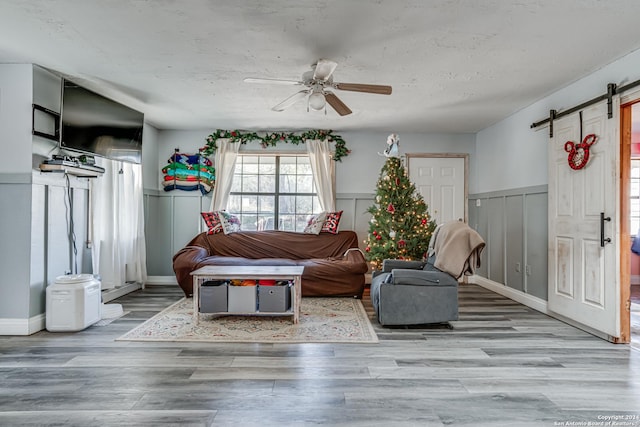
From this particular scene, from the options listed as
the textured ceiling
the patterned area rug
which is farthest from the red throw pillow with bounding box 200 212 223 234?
the textured ceiling

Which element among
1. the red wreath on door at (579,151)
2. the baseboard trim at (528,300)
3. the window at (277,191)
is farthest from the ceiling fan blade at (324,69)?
the baseboard trim at (528,300)

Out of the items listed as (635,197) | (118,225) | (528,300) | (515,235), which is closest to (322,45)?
(118,225)

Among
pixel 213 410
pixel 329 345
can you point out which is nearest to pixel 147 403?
pixel 213 410

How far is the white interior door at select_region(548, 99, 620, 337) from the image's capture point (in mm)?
3186

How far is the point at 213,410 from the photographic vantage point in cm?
205

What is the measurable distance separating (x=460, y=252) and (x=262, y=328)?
2007mm

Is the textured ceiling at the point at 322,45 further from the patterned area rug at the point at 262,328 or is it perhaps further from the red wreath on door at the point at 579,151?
the patterned area rug at the point at 262,328

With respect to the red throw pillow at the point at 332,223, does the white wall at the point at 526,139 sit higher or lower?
higher

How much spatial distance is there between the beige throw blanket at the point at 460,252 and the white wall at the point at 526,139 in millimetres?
1396

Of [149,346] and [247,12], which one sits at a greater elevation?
[247,12]

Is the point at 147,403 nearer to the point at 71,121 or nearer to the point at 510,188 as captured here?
the point at 71,121

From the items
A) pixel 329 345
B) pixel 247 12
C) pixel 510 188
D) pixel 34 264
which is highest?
pixel 247 12

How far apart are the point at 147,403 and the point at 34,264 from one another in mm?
2120

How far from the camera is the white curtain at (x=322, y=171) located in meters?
5.80
